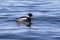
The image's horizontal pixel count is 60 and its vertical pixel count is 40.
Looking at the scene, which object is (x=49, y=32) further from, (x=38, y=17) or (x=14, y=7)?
(x=14, y=7)

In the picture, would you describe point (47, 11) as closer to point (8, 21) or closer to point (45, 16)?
point (45, 16)

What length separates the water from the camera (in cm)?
1553

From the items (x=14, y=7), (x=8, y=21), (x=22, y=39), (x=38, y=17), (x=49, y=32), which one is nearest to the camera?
(x=22, y=39)

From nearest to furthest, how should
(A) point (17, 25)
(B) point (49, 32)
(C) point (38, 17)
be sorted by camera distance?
(B) point (49, 32), (A) point (17, 25), (C) point (38, 17)

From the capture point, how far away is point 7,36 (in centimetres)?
1539

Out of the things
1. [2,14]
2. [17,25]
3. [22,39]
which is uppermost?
[2,14]

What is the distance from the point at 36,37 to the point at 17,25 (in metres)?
2.82

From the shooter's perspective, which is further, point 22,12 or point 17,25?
point 22,12

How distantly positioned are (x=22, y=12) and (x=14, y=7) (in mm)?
2691

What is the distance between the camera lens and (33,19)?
1970cm

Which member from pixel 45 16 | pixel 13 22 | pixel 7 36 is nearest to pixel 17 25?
pixel 13 22

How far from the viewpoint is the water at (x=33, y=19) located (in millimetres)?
15531

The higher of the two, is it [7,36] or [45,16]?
[45,16]

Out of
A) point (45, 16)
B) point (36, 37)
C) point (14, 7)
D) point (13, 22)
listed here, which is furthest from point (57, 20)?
point (14, 7)
